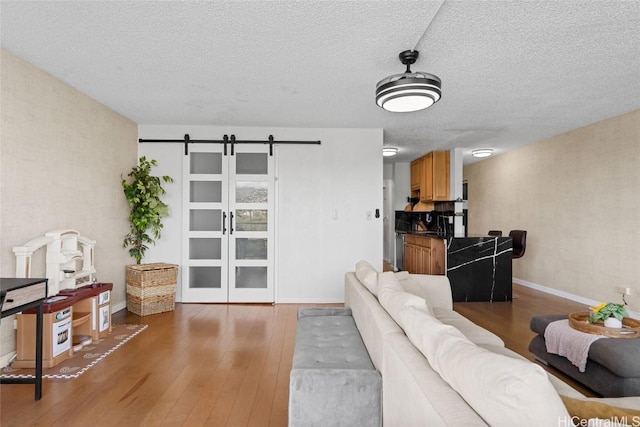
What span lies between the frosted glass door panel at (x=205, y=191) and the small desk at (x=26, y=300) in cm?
275

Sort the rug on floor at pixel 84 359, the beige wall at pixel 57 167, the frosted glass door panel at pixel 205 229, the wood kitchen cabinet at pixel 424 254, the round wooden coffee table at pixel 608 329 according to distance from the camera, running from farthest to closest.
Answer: the wood kitchen cabinet at pixel 424 254
the frosted glass door panel at pixel 205 229
the beige wall at pixel 57 167
the rug on floor at pixel 84 359
the round wooden coffee table at pixel 608 329

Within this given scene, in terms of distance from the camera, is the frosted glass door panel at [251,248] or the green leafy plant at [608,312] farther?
the frosted glass door panel at [251,248]

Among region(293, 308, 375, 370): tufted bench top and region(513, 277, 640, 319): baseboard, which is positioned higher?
region(293, 308, 375, 370): tufted bench top

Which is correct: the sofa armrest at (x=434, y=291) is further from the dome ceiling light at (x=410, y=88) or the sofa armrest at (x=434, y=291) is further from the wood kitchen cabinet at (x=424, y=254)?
the wood kitchen cabinet at (x=424, y=254)

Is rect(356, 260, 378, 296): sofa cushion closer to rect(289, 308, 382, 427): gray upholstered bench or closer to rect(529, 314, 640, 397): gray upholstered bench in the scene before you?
rect(289, 308, 382, 427): gray upholstered bench

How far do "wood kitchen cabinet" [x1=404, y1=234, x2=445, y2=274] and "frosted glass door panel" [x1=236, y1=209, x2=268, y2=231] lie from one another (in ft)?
8.71

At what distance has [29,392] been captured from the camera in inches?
96.9

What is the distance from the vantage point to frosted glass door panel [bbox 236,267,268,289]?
16.9 feet

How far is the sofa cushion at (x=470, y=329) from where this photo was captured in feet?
7.70

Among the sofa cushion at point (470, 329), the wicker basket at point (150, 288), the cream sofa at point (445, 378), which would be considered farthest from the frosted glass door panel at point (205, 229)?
the cream sofa at point (445, 378)

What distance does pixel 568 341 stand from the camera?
8.52 feet

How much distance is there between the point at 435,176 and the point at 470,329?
4.86 meters

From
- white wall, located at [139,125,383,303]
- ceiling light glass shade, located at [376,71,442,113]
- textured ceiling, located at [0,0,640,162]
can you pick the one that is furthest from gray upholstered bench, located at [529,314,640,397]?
white wall, located at [139,125,383,303]

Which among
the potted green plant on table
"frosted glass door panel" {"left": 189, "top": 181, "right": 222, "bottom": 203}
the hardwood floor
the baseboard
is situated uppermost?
"frosted glass door panel" {"left": 189, "top": 181, "right": 222, "bottom": 203}
